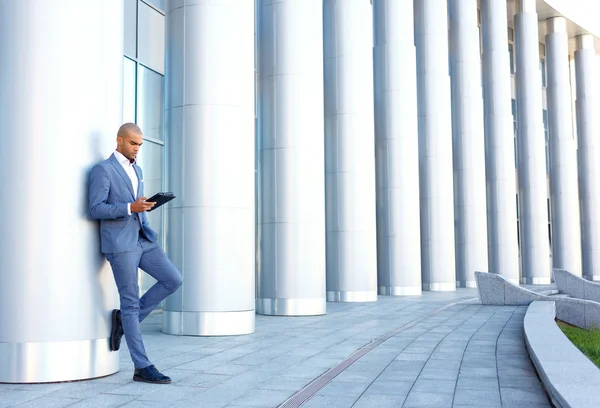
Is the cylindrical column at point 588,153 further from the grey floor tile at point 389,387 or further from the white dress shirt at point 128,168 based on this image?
the white dress shirt at point 128,168

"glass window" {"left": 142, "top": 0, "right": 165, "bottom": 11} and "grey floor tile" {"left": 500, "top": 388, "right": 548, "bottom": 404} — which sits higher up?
"glass window" {"left": 142, "top": 0, "right": 165, "bottom": 11}

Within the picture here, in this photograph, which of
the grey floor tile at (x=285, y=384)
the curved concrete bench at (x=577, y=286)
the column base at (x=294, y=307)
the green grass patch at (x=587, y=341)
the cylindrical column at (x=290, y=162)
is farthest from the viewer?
the curved concrete bench at (x=577, y=286)

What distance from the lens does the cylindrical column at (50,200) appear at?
5750mm

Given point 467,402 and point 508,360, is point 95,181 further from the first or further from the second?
point 508,360

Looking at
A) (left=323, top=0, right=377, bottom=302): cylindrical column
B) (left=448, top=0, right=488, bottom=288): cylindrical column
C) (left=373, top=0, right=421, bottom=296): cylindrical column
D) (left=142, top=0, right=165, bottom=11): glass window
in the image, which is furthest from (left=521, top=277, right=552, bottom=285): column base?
(left=142, top=0, right=165, bottom=11): glass window

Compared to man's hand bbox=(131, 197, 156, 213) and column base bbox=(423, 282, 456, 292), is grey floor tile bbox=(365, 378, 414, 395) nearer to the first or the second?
man's hand bbox=(131, 197, 156, 213)

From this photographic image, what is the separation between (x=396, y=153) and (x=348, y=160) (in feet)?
12.7

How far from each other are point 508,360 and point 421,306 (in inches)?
343

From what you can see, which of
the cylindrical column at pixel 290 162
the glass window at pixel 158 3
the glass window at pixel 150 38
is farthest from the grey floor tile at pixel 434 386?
the glass window at pixel 158 3

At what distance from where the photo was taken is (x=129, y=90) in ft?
47.6

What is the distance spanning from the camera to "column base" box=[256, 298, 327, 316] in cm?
1307

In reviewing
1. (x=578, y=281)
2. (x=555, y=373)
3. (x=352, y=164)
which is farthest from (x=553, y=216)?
(x=555, y=373)

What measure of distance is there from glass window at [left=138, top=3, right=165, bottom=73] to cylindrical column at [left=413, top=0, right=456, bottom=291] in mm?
11715

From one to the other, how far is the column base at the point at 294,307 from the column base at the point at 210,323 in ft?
10.3
